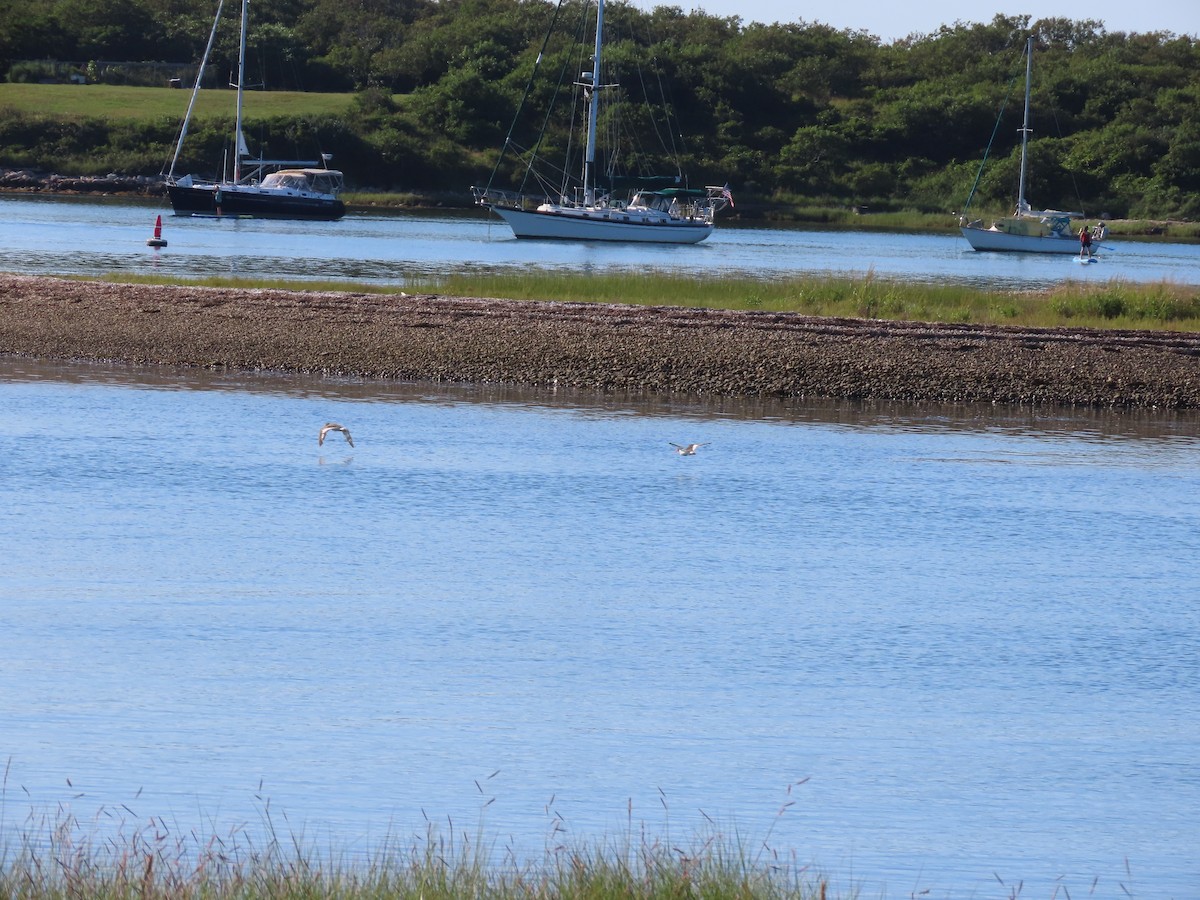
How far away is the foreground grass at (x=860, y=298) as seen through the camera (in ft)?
95.6

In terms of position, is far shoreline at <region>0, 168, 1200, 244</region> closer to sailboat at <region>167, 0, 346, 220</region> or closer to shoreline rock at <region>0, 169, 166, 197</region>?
shoreline rock at <region>0, 169, 166, 197</region>

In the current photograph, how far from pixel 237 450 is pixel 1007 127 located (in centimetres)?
8610

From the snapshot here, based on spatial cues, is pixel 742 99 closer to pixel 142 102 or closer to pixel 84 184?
pixel 142 102

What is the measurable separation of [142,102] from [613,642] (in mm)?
90895

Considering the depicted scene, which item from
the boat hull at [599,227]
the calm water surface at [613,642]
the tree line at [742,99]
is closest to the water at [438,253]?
the boat hull at [599,227]

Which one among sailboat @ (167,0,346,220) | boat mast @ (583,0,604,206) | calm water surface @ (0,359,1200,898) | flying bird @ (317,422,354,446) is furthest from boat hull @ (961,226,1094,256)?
flying bird @ (317,422,354,446)

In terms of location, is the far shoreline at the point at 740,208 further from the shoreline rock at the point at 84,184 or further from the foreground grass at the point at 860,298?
the foreground grass at the point at 860,298

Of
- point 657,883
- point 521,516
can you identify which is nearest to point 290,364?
point 521,516

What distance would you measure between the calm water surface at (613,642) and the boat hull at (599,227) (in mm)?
42414

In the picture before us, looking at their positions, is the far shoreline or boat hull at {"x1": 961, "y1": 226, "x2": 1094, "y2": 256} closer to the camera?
boat hull at {"x1": 961, "y1": 226, "x2": 1094, "y2": 256}

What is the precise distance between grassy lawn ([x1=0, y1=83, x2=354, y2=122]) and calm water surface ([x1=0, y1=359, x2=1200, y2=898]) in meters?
76.8

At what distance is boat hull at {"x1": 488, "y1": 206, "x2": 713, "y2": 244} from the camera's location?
6275 cm

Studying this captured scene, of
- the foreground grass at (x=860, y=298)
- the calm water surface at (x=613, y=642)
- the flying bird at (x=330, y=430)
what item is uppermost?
the foreground grass at (x=860, y=298)

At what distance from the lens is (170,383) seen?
77.5 feet
